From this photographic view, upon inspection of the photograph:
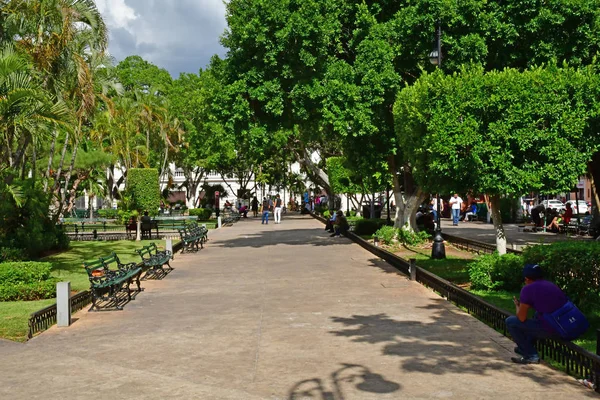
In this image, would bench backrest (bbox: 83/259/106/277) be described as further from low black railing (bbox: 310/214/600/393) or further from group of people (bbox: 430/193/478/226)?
group of people (bbox: 430/193/478/226)

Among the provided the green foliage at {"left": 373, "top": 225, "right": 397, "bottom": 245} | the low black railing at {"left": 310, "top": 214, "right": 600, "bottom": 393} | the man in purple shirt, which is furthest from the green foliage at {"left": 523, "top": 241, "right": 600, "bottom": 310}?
the green foliage at {"left": 373, "top": 225, "right": 397, "bottom": 245}

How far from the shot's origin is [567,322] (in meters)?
6.98

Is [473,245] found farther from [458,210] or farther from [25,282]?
[458,210]

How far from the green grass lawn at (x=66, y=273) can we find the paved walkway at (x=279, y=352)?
64 cm

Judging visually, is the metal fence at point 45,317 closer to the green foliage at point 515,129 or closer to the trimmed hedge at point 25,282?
the trimmed hedge at point 25,282

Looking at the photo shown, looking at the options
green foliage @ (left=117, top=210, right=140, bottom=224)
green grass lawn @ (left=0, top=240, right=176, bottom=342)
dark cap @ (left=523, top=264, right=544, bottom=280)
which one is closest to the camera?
dark cap @ (left=523, top=264, right=544, bottom=280)

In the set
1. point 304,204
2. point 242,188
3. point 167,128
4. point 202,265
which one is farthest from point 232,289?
point 242,188

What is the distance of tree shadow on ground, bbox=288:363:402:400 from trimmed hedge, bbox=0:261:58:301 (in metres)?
7.85

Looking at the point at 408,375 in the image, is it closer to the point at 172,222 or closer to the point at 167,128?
the point at 172,222

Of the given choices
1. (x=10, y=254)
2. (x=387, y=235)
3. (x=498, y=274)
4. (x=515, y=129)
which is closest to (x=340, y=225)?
(x=387, y=235)

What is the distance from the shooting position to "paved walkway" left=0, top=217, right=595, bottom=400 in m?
6.55

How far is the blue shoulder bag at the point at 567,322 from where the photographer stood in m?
→ 6.96

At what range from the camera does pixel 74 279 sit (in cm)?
1583

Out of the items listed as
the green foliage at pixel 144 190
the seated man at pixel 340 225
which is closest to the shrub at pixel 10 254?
the green foliage at pixel 144 190
